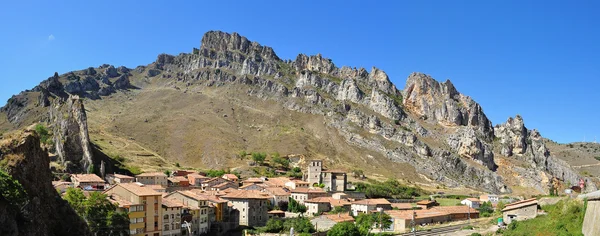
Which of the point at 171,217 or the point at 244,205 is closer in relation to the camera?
the point at 171,217

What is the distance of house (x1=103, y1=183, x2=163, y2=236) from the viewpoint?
49.3m

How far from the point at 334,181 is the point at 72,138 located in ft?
192

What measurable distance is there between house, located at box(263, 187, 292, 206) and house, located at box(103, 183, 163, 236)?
36.3 meters

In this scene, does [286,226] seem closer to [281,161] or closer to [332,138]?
[281,161]

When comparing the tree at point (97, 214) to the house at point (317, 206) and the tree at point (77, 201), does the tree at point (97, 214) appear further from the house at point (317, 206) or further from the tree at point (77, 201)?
the house at point (317, 206)

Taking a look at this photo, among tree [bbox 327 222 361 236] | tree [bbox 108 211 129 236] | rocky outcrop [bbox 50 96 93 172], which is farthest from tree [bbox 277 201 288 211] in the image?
tree [bbox 108 211 129 236]

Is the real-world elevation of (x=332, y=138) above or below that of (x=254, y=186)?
above

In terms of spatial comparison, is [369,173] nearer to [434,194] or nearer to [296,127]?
[434,194]

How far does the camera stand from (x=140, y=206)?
5031 centimetres

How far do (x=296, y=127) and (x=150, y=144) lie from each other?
54.3m

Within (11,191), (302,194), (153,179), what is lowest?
(302,194)

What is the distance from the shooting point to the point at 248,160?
140750 millimetres

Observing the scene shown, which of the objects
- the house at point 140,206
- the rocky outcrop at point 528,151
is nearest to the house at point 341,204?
the house at point 140,206

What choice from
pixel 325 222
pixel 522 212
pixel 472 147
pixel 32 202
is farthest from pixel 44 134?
pixel 472 147
